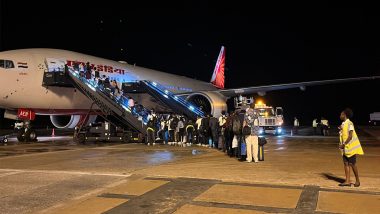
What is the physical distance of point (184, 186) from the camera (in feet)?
23.2

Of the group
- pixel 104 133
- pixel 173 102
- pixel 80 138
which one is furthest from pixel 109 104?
pixel 173 102

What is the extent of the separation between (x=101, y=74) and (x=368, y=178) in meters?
15.1

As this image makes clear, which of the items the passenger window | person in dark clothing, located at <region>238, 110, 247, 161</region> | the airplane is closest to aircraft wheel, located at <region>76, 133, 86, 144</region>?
the airplane

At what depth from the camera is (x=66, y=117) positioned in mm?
23406

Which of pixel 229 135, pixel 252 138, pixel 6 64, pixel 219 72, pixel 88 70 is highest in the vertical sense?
pixel 219 72

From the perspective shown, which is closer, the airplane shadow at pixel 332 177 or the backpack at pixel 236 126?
the airplane shadow at pixel 332 177

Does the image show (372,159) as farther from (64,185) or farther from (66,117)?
(66,117)

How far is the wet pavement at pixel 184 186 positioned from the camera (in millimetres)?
5633

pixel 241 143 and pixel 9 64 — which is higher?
pixel 9 64

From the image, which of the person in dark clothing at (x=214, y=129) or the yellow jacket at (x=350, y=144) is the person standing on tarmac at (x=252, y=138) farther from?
the person in dark clothing at (x=214, y=129)

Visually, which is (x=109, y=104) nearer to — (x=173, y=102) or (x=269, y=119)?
(x=173, y=102)

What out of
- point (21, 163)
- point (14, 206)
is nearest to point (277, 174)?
point (14, 206)

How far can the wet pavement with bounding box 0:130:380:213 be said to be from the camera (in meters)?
5.63

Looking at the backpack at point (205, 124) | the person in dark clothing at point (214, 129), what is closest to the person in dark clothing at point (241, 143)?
the person in dark clothing at point (214, 129)
